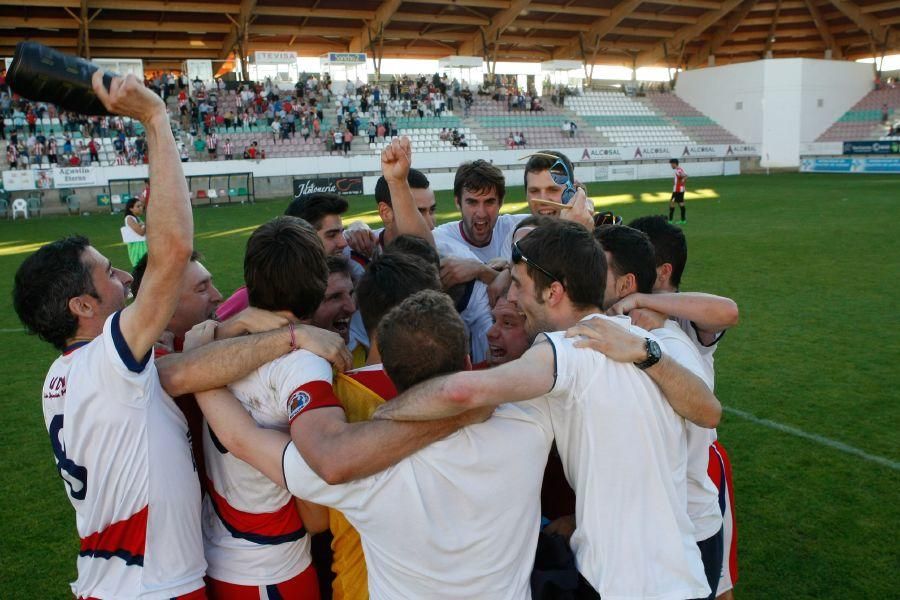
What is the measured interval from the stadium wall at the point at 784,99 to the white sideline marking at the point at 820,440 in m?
48.2

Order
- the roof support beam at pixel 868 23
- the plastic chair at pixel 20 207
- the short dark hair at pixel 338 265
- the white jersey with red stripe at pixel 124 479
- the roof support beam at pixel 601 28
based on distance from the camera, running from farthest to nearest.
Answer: the roof support beam at pixel 868 23 → the roof support beam at pixel 601 28 → the plastic chair at pixel 20 207 → the short dark hair at pixel 338 265 → the white jersey with red stripe at pixel 124 479

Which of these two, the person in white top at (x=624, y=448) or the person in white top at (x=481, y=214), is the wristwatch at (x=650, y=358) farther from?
the person in white top at (x=481, y=214)

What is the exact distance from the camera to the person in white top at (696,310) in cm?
288

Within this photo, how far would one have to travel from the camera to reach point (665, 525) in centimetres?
223

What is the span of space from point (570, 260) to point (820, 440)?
4.70 meters

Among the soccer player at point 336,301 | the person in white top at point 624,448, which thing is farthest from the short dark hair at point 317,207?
the person in white top at point 624,448

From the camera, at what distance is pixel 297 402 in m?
2.23

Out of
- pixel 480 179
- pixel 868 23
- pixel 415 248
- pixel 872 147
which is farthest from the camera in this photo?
pixel 868 23

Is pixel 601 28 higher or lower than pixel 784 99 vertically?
higher

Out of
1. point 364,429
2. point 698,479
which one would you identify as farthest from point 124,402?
point 698,479

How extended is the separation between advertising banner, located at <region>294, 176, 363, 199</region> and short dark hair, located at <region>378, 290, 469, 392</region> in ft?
99.9

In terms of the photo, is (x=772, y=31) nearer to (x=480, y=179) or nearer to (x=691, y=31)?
(x=691, y=31)

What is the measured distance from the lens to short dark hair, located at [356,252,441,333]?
2592 mm

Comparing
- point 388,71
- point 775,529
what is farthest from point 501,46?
point 775,529
